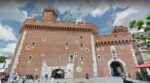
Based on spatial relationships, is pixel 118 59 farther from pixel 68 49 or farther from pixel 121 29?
pixel 68 49

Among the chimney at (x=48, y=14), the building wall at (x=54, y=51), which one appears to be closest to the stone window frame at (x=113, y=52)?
the building wall at (x=54, y=51)

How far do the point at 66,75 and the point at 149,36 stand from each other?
17.6m

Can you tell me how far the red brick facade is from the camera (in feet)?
91.0

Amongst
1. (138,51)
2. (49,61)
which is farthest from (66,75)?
(138,51)

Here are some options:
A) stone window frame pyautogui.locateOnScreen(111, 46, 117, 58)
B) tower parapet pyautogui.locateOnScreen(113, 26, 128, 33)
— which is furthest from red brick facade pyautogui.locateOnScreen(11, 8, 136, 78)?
tower parapet pyautogui.locateOnScreen(113, 26, 128, 33)

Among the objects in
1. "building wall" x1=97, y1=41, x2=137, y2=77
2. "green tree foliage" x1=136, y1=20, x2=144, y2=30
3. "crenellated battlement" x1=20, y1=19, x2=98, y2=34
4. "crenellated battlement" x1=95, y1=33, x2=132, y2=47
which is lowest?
"building wall" x1=97, y1=41, x2=137, y2=77

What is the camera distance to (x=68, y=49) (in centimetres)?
3014

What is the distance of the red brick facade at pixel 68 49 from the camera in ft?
91.0

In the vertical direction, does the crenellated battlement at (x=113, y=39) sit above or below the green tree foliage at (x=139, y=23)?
above

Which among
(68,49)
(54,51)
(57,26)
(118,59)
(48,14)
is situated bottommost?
(118,59)

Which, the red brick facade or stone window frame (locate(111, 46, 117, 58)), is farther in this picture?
stone window frame (locate(111, 46, 117, 58))

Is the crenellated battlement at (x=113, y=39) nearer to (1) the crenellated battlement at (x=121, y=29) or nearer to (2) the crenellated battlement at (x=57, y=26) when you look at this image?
(2) the crenellated battlement at (x=57, y=26)

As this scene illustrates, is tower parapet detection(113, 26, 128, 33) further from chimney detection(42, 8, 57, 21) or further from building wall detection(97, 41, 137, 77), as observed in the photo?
chimney detection(42, 8, 57, 21)

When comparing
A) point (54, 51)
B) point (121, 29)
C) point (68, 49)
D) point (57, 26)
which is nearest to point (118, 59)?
point (121, 29)
